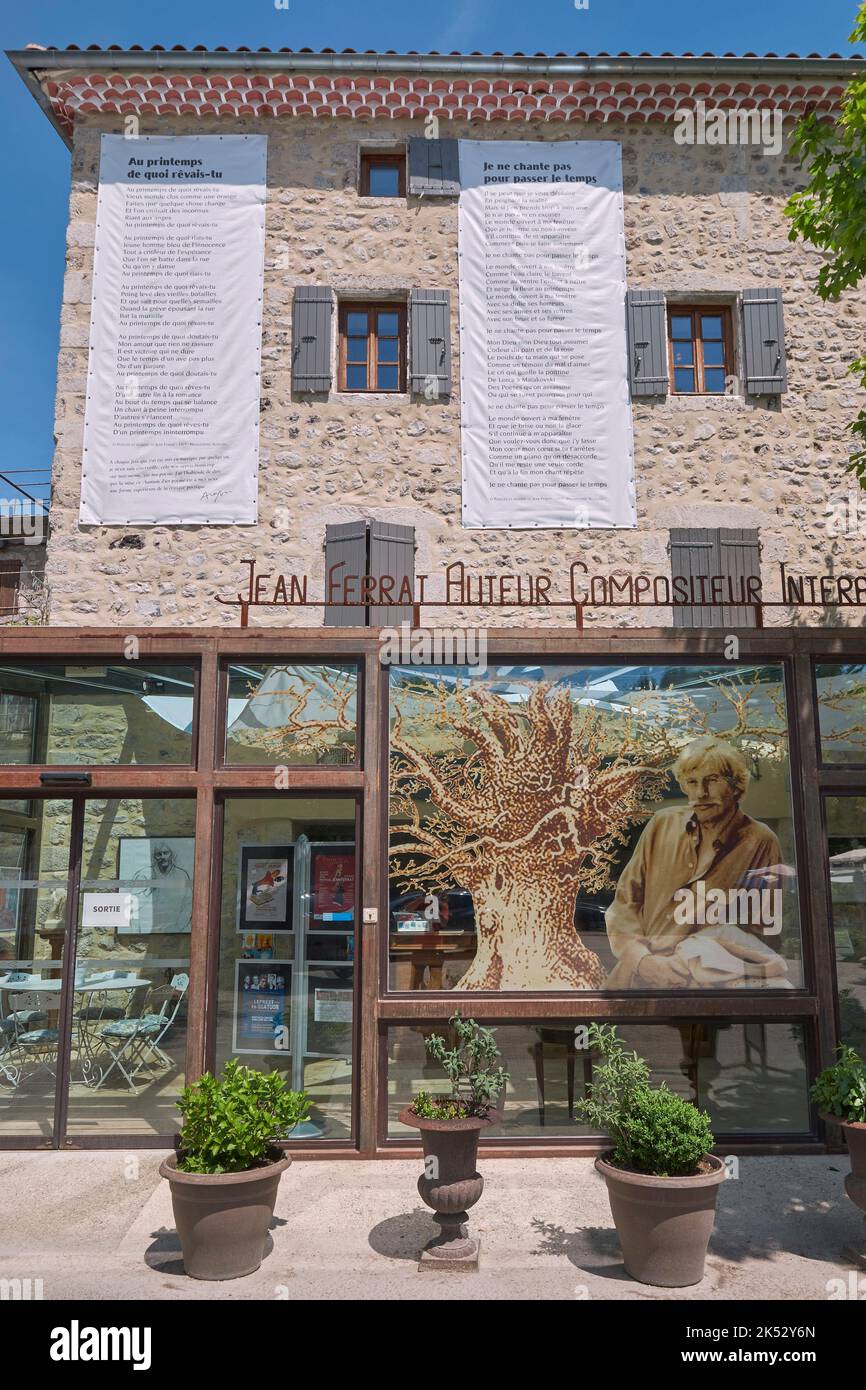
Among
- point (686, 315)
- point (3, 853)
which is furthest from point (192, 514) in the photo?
point (686, 315)

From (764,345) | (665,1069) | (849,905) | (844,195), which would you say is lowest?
(665,1069)

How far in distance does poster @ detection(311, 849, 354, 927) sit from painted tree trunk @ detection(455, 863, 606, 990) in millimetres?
888

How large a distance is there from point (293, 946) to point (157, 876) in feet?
3.65

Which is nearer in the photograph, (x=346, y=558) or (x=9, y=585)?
(x=346, y=558)

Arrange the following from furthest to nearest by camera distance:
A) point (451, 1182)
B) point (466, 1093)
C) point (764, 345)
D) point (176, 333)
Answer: point (764, 345) < point (176, 333) < point (466, 1093) < point (451, 1182)

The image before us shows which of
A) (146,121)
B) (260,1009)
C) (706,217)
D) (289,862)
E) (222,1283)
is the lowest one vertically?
(222,1283)

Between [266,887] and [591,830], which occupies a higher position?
[591,830]

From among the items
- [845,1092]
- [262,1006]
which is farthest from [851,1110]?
[262,1006]

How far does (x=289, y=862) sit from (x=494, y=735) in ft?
5.69

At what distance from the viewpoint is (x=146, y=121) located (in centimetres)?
1270

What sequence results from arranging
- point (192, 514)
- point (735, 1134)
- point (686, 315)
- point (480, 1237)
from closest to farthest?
point (480, 1237), point (735, 1134), point (192, 514), point (686, 315)

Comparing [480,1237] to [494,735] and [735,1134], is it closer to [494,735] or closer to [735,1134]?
[735,1134]

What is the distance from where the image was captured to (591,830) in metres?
7.34

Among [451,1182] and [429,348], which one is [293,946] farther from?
[429,348]
